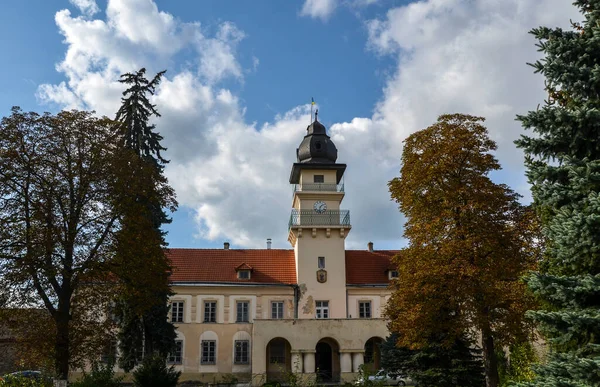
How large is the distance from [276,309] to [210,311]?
4.19 m

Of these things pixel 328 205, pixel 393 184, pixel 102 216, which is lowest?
pixel 102 216

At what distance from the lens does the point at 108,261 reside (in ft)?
61.3

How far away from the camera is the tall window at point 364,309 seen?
36750mm

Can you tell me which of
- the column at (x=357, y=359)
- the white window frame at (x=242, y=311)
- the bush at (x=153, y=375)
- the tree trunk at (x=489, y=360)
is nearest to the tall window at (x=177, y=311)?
the white window frame at (x=242, y=311)

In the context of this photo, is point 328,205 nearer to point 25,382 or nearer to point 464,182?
point 464,182

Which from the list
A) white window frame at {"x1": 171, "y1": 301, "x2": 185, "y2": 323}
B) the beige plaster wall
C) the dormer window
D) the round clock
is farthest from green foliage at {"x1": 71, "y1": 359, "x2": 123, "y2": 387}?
the round clock

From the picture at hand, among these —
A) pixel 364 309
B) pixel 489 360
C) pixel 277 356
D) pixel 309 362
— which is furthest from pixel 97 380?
pixel 364 309

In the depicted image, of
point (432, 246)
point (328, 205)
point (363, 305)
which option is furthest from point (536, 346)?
point (328, 205)

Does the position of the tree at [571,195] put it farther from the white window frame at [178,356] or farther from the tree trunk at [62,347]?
the white window frame at [178,356]

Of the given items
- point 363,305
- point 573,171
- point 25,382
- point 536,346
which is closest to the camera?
point 573,171

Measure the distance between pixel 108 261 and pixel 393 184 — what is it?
33.1 ft

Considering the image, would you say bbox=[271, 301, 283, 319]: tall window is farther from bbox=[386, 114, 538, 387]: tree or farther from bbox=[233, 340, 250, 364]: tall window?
bbox=[386, 114, 538, 387]: tree

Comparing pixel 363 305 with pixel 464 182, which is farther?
pixel 363 305

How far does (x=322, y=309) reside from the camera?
36.3 m
